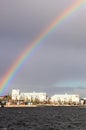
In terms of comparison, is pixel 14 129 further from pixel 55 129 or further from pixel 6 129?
pixel 55 129

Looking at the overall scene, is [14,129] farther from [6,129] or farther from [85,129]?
[85,129]

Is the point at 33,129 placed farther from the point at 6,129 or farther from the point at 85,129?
the point at 85,129

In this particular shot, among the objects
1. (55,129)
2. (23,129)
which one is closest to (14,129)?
(23,129)

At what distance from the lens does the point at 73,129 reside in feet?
269

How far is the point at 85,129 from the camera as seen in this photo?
81438mm

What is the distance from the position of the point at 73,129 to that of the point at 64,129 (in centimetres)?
192

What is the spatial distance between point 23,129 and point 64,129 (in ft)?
29.0

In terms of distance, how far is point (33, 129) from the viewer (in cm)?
8231

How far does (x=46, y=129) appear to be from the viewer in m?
82.5

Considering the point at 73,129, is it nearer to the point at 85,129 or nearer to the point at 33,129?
the point at 85,129

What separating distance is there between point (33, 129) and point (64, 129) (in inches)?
262

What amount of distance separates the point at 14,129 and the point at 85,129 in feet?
49.9

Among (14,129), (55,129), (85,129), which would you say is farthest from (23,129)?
(85,129)

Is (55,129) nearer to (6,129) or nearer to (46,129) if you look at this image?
(46,129)
